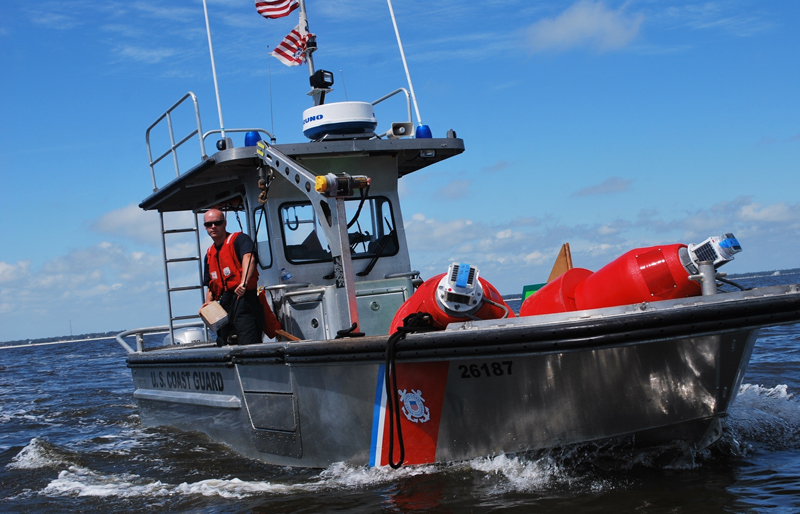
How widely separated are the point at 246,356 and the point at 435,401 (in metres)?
1.66

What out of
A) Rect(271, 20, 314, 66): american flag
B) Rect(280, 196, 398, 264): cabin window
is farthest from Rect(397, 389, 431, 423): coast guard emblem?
Rect(271, 20, 314, 66): american flag

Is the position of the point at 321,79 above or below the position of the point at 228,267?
above

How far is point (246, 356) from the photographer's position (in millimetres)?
5324

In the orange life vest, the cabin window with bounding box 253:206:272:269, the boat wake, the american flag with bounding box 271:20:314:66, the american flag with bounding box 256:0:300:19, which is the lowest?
the boat wake

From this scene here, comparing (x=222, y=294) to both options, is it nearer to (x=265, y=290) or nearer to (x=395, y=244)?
(x=265, y=290)

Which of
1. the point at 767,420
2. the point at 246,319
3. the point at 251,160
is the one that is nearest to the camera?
the point at 767,420

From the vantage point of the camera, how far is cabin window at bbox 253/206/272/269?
20.6ft

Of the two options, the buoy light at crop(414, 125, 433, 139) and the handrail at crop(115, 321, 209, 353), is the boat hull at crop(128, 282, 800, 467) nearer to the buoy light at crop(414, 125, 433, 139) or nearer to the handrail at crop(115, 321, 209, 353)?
the buoy light at crop(414, 125, 433, 139)

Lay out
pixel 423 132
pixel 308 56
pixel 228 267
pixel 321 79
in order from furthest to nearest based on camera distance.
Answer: pixel 308 56 → pixel 321 79 → pixel 423 132 → pixel 228 267

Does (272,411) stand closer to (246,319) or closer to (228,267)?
(246,319)

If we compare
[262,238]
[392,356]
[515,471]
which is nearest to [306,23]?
[262,238]

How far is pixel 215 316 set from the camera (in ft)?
18.9

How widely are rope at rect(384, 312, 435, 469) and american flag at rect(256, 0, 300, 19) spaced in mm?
4145

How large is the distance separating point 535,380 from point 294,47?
437 centimetres
